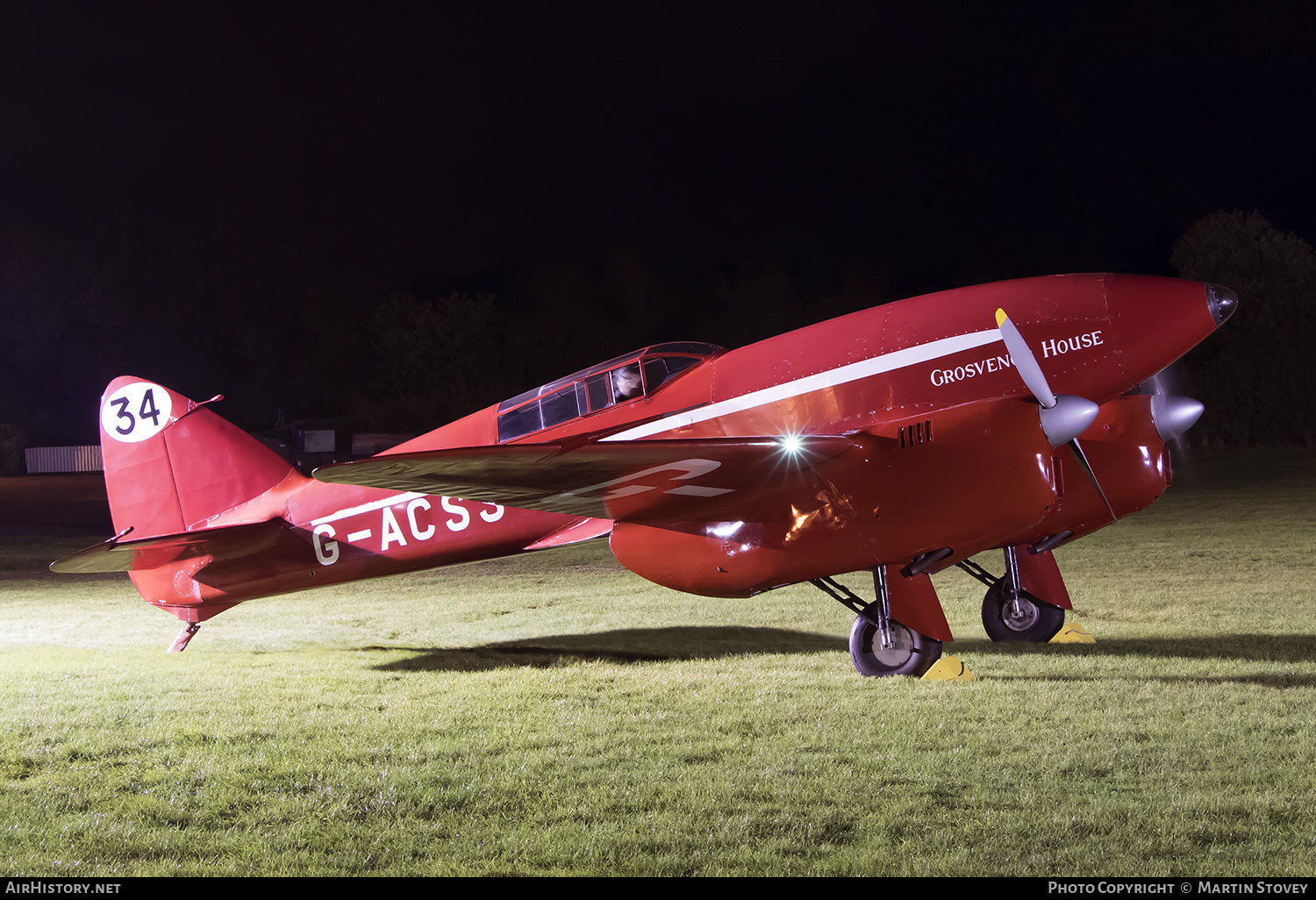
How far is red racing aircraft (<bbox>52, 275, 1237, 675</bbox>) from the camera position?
21.4 ft

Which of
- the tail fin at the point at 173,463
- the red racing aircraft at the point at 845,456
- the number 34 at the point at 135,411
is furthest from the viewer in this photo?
the number 34 at the point at 135,411

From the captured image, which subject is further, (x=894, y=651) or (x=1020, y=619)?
(x=1020, y=619)

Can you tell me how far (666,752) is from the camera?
17.5 feet

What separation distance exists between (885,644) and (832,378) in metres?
1.94

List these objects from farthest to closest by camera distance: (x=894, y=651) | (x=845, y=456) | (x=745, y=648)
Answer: (x=745, y=648)
(x=894, y=651)
(x=845, y=456)

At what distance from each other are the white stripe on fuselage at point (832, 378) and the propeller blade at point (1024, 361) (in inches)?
17.5

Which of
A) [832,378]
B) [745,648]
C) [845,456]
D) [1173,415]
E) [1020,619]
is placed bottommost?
[1020,619]

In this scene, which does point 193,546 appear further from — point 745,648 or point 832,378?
point 832,378

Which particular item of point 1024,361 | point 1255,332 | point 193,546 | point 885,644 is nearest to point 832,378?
point 1024,361

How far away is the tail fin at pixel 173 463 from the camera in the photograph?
31.0 feet

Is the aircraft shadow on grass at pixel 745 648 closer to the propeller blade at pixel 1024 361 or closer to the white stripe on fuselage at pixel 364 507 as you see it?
the white stripe on fuselage at pixel 364 507

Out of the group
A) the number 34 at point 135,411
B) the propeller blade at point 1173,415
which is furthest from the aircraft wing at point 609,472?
the number 34 at point 135,411

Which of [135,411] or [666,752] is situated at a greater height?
[135,411]

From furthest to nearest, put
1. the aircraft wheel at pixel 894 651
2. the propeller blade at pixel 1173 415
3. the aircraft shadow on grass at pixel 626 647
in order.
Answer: the aircraft shadow on grass at pixel 626 647, the propeller blade at pixel 1173 415, the aircraft wheel at pixel 894 651
